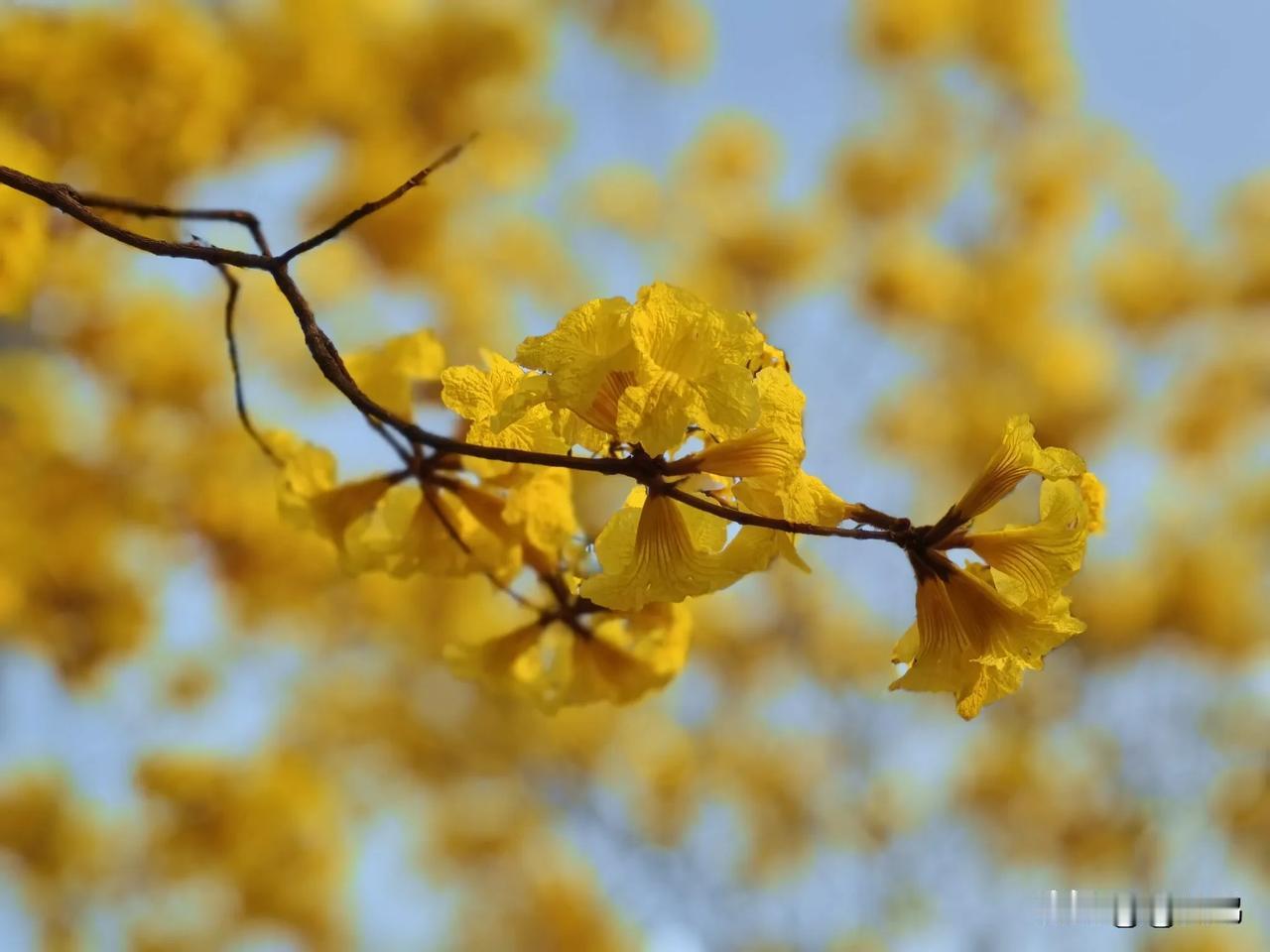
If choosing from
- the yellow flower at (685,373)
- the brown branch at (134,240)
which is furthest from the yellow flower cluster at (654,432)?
the brown branch at (134,240)

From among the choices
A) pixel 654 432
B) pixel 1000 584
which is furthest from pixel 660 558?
pixel 1000 584

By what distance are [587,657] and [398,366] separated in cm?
23

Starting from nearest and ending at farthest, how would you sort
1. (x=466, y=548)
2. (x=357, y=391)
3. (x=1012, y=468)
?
(x=357, y=391)
(x=1012, y=468)
(x=466, y=548)

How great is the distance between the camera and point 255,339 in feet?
9.29

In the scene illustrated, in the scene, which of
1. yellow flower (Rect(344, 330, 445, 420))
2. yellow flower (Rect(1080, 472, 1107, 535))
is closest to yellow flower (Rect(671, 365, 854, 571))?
yellow flower (Rect(1080, 472, 1107, 535))

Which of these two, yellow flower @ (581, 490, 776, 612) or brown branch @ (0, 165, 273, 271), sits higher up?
brown branch @ (0, 165, 273, 271)

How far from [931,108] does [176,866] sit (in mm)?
3260

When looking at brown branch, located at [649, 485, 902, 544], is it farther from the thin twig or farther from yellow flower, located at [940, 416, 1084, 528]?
the thin twig

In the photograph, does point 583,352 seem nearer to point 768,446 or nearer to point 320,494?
point 768,446

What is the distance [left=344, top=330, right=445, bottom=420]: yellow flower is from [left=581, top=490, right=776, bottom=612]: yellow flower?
26 centimetres

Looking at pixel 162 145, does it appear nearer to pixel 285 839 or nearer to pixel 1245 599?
pixel 285 839

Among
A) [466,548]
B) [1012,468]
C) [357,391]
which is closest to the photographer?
[357,391]

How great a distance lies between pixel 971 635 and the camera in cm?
51

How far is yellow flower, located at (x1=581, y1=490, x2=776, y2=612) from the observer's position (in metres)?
0.48
